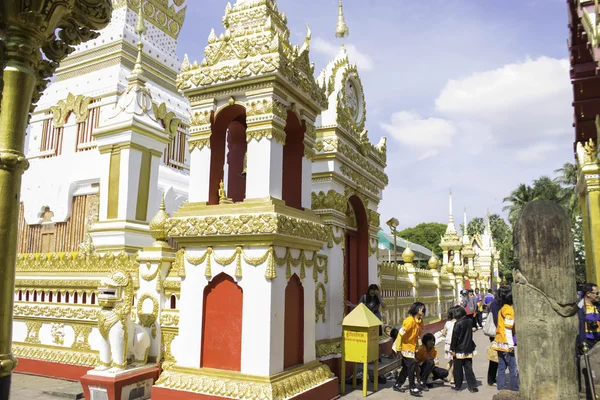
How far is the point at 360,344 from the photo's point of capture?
7.82 metres

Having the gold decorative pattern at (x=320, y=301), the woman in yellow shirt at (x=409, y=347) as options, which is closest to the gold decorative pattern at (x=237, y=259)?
the gold decorative pattern at (x=320, y=301)

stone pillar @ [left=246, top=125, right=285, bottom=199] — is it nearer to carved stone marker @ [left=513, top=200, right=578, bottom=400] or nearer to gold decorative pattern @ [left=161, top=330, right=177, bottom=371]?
gold decorative pattern @ [left=161, top=330, right=177, bottom=371]

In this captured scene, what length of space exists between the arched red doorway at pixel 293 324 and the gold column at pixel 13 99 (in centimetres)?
408

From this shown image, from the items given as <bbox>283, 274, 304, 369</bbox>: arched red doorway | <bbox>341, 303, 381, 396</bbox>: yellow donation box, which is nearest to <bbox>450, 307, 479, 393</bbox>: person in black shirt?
<bbox>341, 303, 381, 396</bbox>: yellow donation box

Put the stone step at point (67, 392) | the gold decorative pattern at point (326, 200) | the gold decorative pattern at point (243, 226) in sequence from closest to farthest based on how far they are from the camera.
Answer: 1. the gold decorative pattern at point (243, 226)
2. the stone step at point (67, 392)
3. the gold decorative pattern at point (326, 200)

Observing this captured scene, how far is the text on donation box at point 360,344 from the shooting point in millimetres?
7773

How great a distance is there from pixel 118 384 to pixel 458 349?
5801 mm

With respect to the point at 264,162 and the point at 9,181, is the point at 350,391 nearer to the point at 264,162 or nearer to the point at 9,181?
the point at 264,162

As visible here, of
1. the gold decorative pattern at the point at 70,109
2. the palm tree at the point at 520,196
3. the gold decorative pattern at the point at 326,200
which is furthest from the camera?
the palm tree at the point at 520,196

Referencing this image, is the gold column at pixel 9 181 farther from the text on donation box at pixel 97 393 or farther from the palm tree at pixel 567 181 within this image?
the palm tree at pixel 567 181

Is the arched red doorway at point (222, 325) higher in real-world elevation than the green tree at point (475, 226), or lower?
lower

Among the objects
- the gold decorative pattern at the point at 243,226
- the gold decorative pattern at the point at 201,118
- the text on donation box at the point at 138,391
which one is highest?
the gold decorative pattern at the point at 201,118

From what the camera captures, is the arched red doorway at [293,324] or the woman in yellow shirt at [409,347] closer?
the arched red doorway at [293,324]

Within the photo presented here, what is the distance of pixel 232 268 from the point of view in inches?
260
